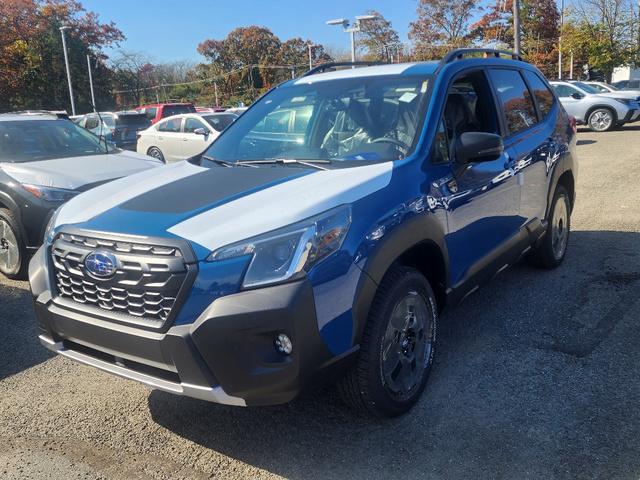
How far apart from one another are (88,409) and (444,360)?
7.11ft

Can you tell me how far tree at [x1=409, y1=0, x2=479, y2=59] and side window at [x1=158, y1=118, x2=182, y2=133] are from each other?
29.4 metres

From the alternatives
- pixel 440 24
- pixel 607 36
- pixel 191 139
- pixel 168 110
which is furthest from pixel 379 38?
pixel 191 139

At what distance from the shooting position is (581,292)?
4.77m

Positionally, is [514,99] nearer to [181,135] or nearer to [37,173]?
[37,173]

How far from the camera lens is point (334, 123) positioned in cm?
368

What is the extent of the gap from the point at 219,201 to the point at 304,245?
581 mm

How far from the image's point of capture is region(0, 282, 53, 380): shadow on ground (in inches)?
157

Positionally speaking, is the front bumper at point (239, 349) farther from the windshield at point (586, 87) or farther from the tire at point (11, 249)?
the windshield at point (586, 87)

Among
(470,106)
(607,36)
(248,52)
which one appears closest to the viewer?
(470,106)

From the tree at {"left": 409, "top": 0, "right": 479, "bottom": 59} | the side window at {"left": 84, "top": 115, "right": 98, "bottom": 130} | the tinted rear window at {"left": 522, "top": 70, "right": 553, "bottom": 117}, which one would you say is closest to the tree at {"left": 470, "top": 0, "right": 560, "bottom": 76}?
the tree at {"left": 409, "top": 0, "right": 479, "bottom": 59}

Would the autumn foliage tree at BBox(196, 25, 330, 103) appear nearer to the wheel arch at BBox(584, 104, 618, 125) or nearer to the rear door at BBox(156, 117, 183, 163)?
the wheel arch at BBox(584, 104, 618, 125)

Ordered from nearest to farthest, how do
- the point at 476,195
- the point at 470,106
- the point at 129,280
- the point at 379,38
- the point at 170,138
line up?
the point at 129,280 < the point at 476,195 < the point at 470,106 < the point at 170,138 < the point at 379,38

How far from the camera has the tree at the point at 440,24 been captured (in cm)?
4056

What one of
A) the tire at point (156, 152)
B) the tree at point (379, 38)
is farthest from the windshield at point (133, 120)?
the tree at point (379, 38)
